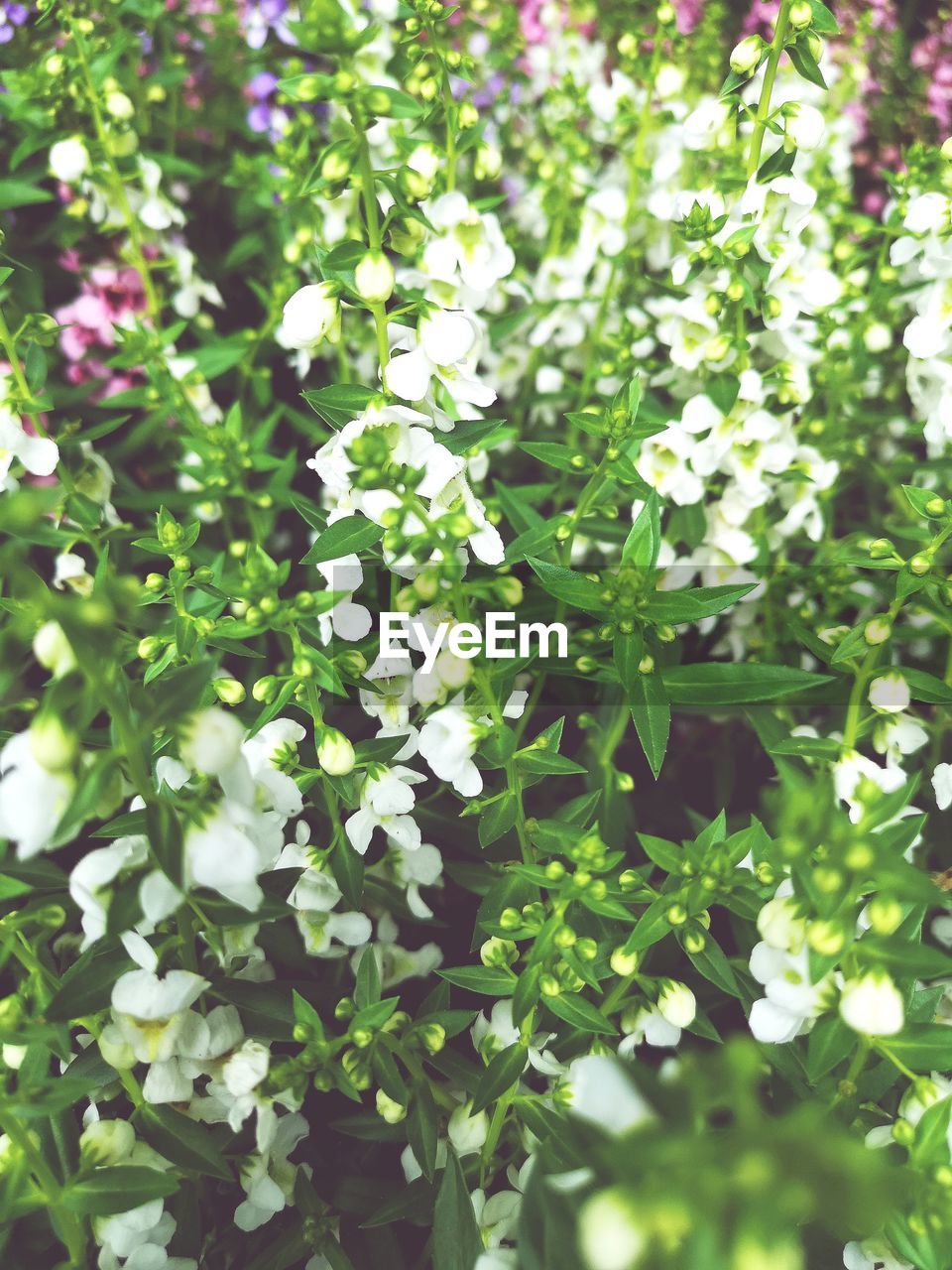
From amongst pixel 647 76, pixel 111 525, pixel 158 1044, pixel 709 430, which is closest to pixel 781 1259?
pixel 158 1044

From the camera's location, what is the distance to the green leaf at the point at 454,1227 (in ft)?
2.50

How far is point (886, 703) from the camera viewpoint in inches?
38.9

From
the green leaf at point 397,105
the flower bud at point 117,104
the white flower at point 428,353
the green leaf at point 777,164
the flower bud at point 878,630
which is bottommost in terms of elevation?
the flower bud at point 878,630

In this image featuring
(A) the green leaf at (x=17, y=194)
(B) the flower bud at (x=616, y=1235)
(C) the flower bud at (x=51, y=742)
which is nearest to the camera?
(B) the flower bud at (x=616, y=1235)

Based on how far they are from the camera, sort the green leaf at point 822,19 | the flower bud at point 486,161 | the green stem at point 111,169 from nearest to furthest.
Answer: the green leaf at point 822,19 < the flower bud at point 486,161 < the green stem at point 111,169

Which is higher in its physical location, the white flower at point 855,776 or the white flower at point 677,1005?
the white flower at point 855,776

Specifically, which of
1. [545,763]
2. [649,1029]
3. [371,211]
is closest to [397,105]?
[371,211]

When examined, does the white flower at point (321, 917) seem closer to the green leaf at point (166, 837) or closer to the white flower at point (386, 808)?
the white flower at point (386, 808)

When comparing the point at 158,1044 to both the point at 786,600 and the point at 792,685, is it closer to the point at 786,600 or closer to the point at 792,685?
the point at 792,685

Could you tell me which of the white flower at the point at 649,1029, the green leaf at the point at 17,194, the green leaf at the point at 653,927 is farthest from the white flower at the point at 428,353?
the green leaf at the point at 17,194

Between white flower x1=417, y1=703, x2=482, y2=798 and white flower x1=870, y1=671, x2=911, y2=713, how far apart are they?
0.43 meters

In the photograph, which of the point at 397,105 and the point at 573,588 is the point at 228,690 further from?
the point at 397,105

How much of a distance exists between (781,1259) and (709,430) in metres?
0.96

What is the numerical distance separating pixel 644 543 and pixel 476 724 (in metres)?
0.26
